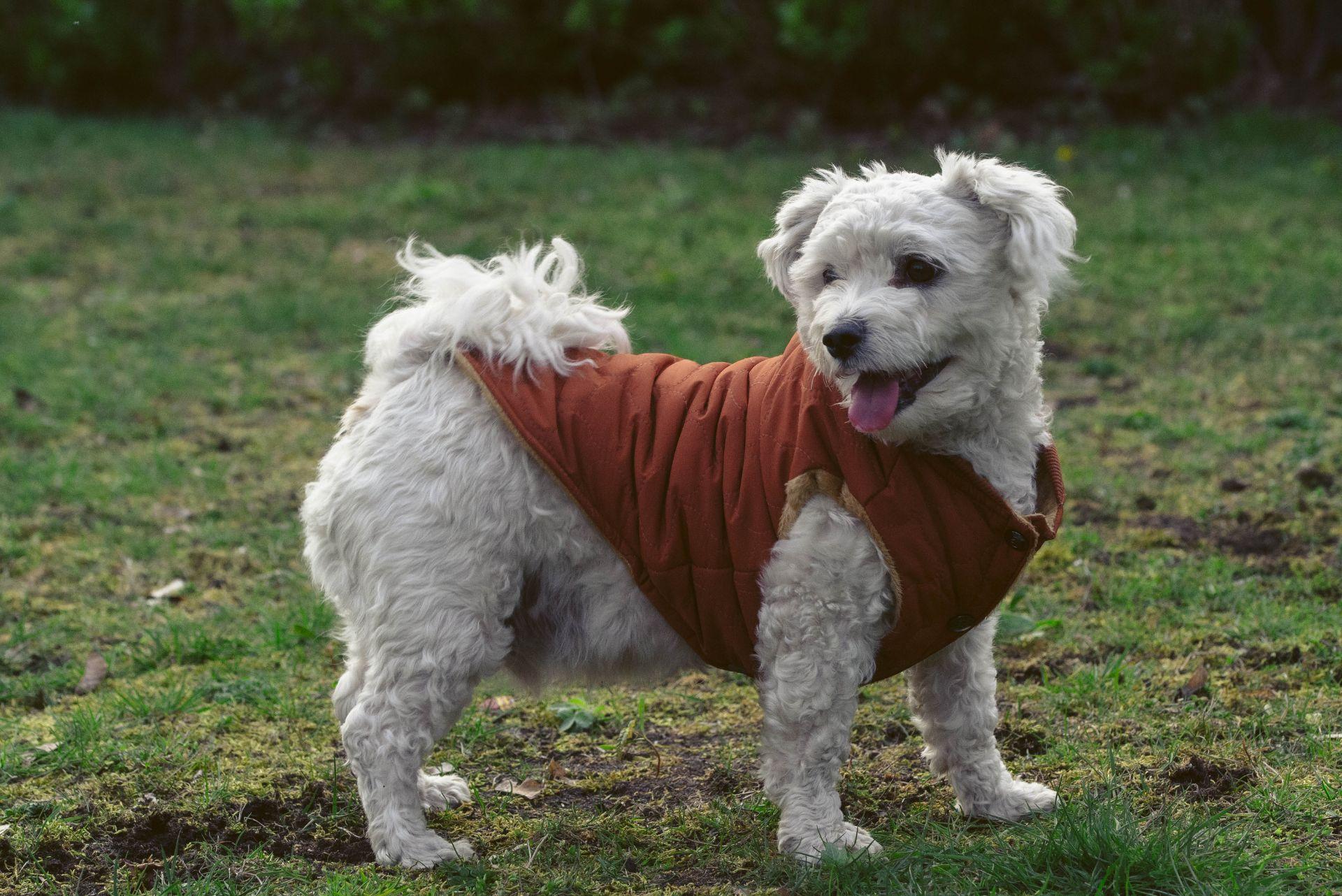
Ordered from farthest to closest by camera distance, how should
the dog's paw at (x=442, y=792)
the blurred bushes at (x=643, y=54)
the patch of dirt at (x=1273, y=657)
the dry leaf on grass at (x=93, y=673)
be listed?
the blurred bushes at (x=643, y=54) → the dry leaf on grass at (x=93, y=673) → the patch of dirt at (x=1273, y=657) → the dog's paw at (x=442, y=792)

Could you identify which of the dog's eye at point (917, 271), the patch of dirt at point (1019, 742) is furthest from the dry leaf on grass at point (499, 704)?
the dog's eye at point (917, 271)

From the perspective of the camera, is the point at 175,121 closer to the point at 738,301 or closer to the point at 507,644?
Answer: the point at 738,301

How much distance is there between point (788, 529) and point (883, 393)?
40 centimetres

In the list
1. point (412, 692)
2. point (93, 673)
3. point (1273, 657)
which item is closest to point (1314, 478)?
point (1273, 657)

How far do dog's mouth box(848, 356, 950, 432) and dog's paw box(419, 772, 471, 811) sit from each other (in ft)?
5.04

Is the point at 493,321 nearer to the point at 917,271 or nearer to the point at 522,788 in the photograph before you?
A: the point at 917,271

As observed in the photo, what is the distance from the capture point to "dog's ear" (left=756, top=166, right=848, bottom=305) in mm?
3477

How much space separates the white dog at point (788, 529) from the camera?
3205 millimetres

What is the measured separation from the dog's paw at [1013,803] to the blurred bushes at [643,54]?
9.02 metres

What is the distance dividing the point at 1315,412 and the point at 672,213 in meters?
4.88

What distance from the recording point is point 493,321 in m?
3.63

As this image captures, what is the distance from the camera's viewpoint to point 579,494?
343 centimetres

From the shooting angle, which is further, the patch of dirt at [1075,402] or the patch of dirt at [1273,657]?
the patch of dirt at [1075,402]

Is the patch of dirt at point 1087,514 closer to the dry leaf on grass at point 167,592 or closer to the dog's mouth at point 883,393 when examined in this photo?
the dog's mouth at point 883,393
